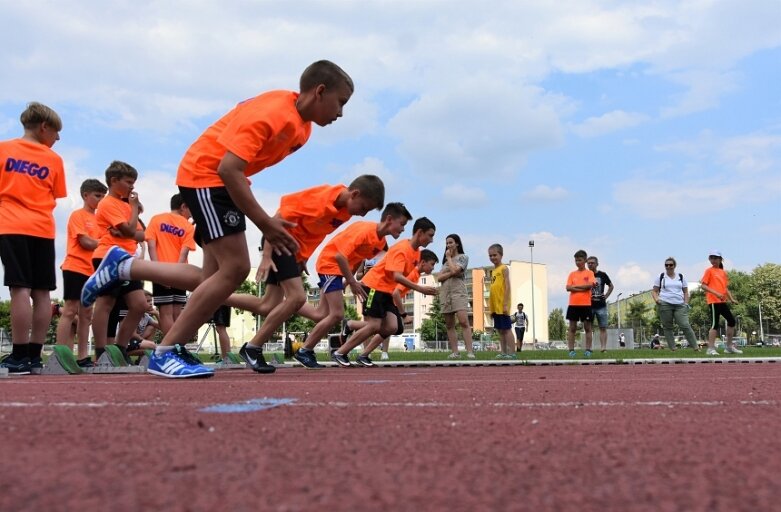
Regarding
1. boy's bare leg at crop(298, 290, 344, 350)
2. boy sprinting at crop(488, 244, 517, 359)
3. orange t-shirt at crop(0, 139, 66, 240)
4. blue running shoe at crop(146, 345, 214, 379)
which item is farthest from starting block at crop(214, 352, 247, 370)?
boy sprinting at crop(488, 244, 517, 359)

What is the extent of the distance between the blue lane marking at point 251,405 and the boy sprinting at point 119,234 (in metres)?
4.11

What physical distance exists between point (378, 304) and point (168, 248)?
249 cm

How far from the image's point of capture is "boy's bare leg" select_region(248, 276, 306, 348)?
5.84m

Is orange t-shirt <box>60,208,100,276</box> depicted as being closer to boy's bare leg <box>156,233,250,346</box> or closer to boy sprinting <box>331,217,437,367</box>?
boy's bare leg <box>156,233,250,346</box>

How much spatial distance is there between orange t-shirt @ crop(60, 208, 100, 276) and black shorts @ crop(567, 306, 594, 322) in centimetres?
838

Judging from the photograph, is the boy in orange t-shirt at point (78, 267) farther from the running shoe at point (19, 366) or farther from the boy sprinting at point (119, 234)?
the running shoe at point (19, 366)

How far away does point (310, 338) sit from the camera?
766 centimetres

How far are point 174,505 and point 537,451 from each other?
2.69 feet

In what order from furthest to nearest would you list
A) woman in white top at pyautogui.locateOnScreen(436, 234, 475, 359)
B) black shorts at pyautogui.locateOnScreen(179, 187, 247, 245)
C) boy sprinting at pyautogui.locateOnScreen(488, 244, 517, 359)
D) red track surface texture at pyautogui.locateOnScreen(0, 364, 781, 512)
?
boy sprinting at pyautogui.locateOnScreen(488, 244, 517, 359) < woman in white top at pyautogui.locateOnScreen(436, 234, 475, 359) < black shorts at pyautogui.locateOnScreen(179, 187, 247, 245) < red track surface texture at pyautogui.locateOnScreen(0, 364, 781, 512)

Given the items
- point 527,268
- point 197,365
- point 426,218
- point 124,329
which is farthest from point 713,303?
point 527,268

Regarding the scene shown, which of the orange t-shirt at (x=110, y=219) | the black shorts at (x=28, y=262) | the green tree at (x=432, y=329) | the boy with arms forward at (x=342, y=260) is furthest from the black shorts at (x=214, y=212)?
the green tree at (x=432, y=329)

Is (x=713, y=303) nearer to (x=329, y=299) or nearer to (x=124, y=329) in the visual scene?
(x=329, y=299)

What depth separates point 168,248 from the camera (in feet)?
26.0

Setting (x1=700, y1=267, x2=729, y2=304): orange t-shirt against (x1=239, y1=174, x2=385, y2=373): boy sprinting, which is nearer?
(x1=239, y1=174, x2=385, y2=373): boy sprinting
